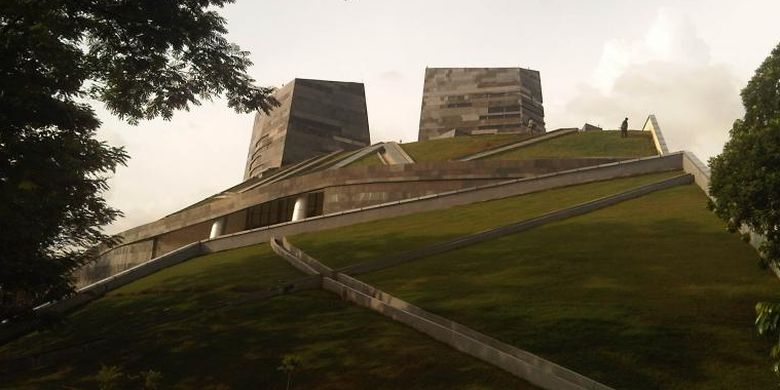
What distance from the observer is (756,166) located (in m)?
13.1

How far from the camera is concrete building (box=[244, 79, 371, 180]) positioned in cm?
8794

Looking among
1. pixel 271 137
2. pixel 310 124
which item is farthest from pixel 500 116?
pixel 271 137

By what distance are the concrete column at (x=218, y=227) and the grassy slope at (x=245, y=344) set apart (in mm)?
20237

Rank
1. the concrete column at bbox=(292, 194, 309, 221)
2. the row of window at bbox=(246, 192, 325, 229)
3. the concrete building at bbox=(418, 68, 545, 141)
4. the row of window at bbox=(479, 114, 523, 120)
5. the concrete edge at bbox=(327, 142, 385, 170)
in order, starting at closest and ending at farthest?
the concrete column at bbox=(292, 194, 309, 221) → the row of window at bbox=(246, 192, 325, 229) → the concrete edge at bbox=(327, 142, 385, 170) → the row of window at bbox=(479, 114, 523, 120) → the concrete building at bbox=(418, 68, 545, 141)

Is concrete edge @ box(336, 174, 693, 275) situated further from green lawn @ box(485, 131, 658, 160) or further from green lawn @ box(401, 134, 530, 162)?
green lawn @ box(401, 134, 530, 162)

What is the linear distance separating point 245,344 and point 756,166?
12254 millimetres

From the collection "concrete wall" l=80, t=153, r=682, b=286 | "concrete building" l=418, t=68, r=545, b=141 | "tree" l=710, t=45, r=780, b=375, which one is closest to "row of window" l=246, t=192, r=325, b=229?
"concrete wall" l=80, t=153, r=682, b=286

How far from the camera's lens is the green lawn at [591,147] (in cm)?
4066

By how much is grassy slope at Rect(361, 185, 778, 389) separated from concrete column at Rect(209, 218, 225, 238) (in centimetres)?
2511

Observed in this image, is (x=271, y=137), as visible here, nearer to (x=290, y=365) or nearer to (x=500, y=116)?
(x=500, y=116)

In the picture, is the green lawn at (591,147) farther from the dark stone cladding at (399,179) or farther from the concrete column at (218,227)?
the concrete column at (218,227)

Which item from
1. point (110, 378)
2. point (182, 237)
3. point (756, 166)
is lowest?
point (110, 378)

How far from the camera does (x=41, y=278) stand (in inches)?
605

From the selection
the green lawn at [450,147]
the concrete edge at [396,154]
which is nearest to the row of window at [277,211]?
the concrete edge at [396,154]
